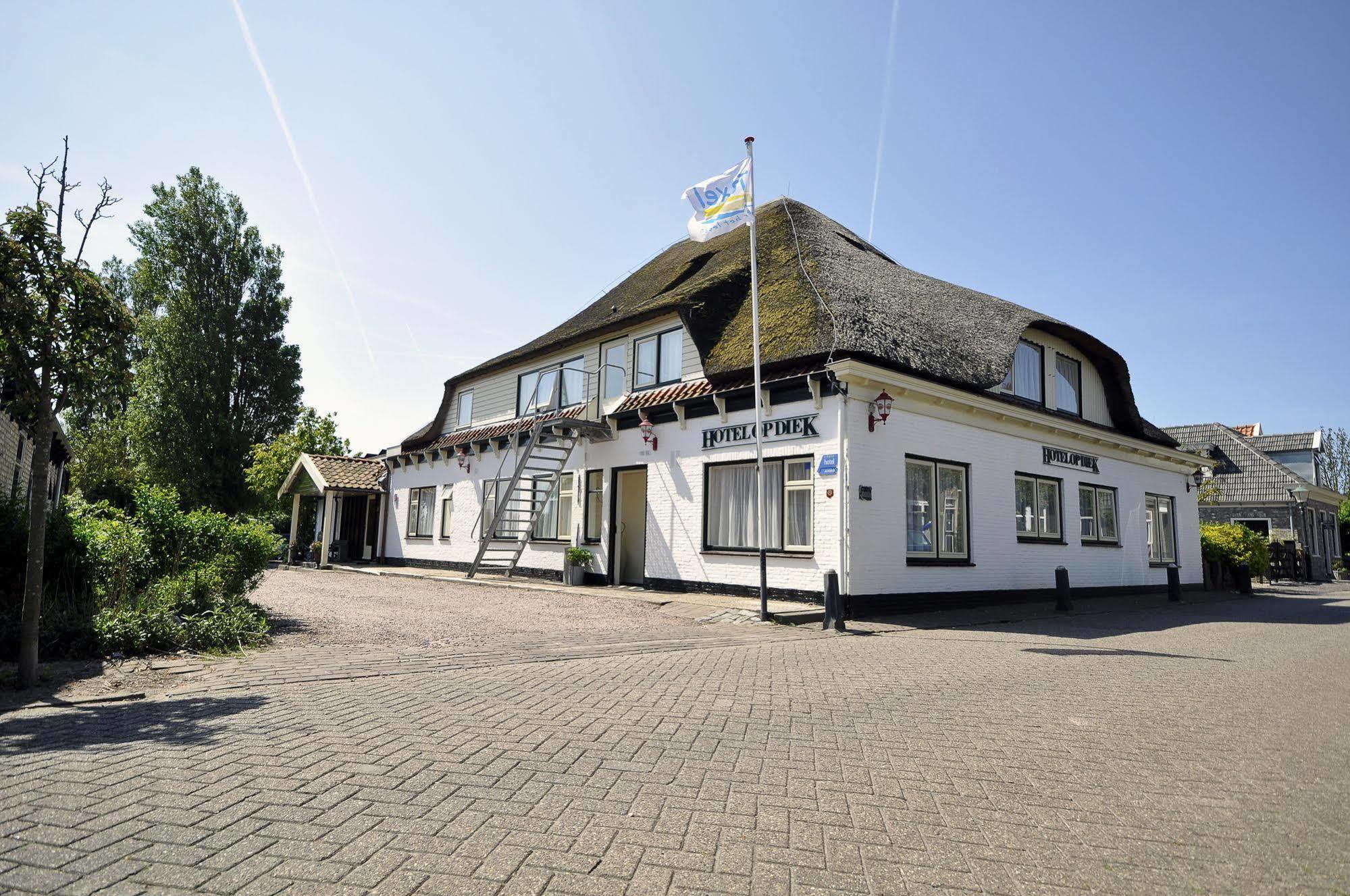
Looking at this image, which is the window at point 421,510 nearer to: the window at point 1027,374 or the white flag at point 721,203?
the white flag at point 721,203

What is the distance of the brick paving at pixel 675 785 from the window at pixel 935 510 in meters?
6.18

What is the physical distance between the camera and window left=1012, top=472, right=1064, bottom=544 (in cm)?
1534

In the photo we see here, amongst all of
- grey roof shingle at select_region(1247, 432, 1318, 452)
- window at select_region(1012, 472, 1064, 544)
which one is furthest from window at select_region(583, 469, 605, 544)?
grey roof shingle at select_region(1247, 432, 1318, 452)

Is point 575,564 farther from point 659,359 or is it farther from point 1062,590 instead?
point 1062,590

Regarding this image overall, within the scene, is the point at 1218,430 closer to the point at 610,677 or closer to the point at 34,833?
the point at 610,677

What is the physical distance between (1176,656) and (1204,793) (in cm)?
559

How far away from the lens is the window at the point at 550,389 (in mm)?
18766

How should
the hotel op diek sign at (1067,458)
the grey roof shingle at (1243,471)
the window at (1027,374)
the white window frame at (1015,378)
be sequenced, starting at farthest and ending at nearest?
the grey roof shingle at (1243,471)
the window at (1027,374)
the hotel op diek sign at (1067,458)
the white window frame at (1015,378)

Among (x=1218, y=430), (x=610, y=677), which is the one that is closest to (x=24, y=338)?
(x=610, y=677)

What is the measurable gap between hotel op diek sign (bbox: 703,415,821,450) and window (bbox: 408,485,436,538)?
11.5 meters

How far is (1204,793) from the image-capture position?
12.3ft

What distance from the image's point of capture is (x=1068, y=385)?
59.3 feet

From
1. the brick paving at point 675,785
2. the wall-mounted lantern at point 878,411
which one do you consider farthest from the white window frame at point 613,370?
the brick paving at point 675,785

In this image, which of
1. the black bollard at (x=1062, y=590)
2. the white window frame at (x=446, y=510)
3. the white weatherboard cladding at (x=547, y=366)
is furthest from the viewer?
the white window frame at (x=446, y=510)
